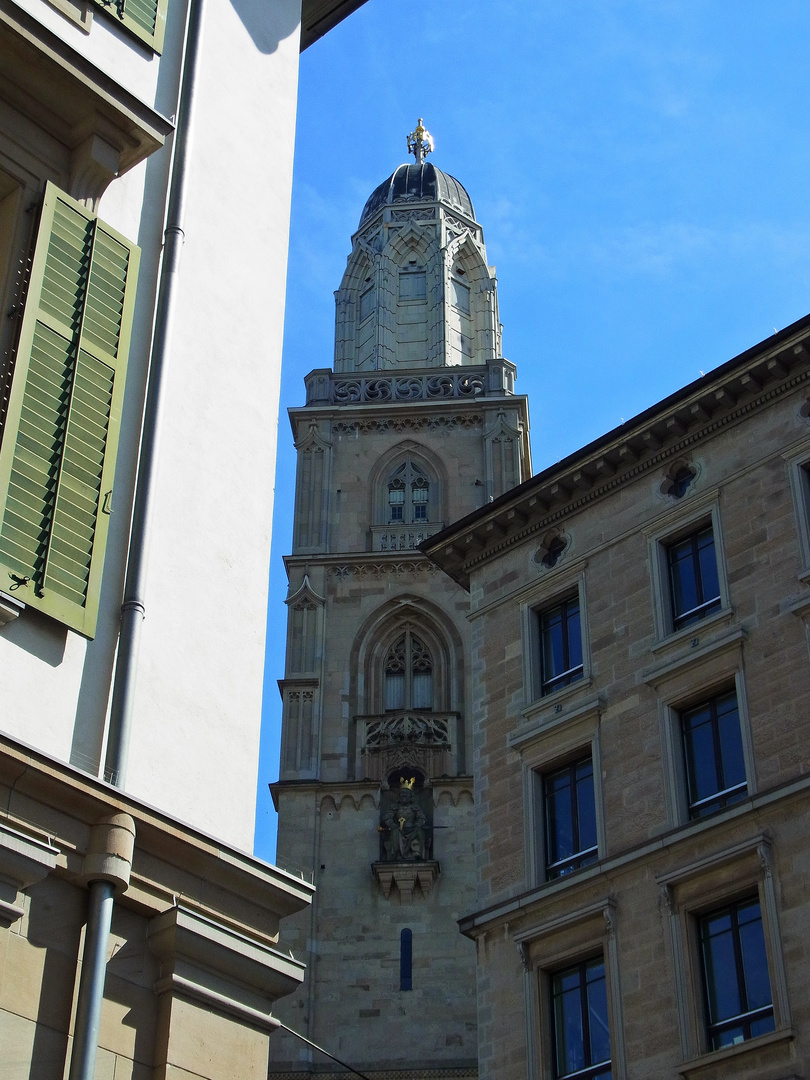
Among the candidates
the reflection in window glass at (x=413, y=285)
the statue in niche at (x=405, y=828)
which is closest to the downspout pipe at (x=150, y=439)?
the statue in niche at (x=405, y=828)

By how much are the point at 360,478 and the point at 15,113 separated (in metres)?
47.0

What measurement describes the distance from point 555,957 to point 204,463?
15.6m

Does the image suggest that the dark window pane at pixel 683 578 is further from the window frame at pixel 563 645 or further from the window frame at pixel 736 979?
the window frame at pixel 736 979

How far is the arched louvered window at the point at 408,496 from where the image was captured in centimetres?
5862

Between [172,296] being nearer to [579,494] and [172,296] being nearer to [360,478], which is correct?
[579,494]

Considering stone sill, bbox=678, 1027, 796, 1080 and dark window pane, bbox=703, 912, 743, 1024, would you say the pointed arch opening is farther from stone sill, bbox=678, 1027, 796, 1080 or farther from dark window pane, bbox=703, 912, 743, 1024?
stone sill, bbox=678, 1027, 796, 1080

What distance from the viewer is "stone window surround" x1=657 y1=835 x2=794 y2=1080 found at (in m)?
22.6

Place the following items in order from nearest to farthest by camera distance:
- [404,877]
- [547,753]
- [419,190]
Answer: [547,753] → [404,877] → [419,190]

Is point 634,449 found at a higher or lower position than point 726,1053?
higher

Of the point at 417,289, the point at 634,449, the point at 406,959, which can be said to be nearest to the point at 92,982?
the point at 634,449

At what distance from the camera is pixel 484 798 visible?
29.2m

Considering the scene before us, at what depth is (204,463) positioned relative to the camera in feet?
41.7

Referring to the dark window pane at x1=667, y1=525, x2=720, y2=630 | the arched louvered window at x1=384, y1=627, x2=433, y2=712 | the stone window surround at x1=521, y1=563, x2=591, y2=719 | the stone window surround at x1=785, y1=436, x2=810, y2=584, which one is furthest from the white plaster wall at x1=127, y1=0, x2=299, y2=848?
the arched louvered window at x1=384, y1=627, x2=433, y2=712

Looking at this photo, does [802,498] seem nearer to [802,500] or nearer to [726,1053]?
[802,500]
